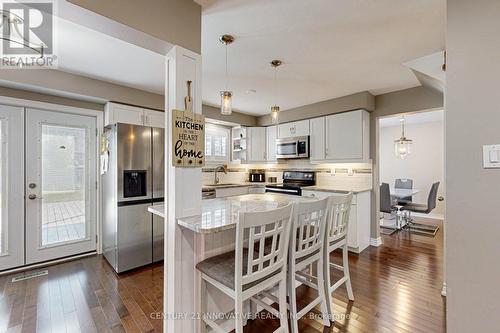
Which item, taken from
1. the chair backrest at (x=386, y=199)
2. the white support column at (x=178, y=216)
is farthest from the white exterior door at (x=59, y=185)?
the chair backrest at (x=386, y=199)

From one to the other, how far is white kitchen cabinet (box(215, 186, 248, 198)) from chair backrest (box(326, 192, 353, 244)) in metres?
2.38

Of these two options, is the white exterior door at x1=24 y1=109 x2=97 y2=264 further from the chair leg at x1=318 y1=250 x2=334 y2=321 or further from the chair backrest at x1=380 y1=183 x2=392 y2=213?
the chair backrest at x1=380 y1=183 x2=392 y2=213

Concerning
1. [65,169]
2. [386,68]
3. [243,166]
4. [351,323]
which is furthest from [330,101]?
[65,169]

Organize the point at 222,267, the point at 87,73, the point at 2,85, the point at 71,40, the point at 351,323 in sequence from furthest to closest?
the point at 87,73
the point at 2,85
the point at 71,40
the point at 351,323
the point at 222,267

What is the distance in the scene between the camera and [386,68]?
2.72 m

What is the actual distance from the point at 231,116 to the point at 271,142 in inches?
39.4

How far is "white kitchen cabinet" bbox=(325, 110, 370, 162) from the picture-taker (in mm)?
3562

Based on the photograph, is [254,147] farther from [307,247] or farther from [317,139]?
[307,247]

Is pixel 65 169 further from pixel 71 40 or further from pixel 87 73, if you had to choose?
pixel 71 40

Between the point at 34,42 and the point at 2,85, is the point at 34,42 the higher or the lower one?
the higher one

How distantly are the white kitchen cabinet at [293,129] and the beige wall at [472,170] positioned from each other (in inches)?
111

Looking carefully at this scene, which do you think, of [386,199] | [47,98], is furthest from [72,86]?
[386,199]

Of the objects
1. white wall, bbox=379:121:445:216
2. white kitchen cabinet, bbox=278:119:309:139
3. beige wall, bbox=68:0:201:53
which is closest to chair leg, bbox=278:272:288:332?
beige wall, bbox=68:0:201:53

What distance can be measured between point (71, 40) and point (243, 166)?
12.3ft
